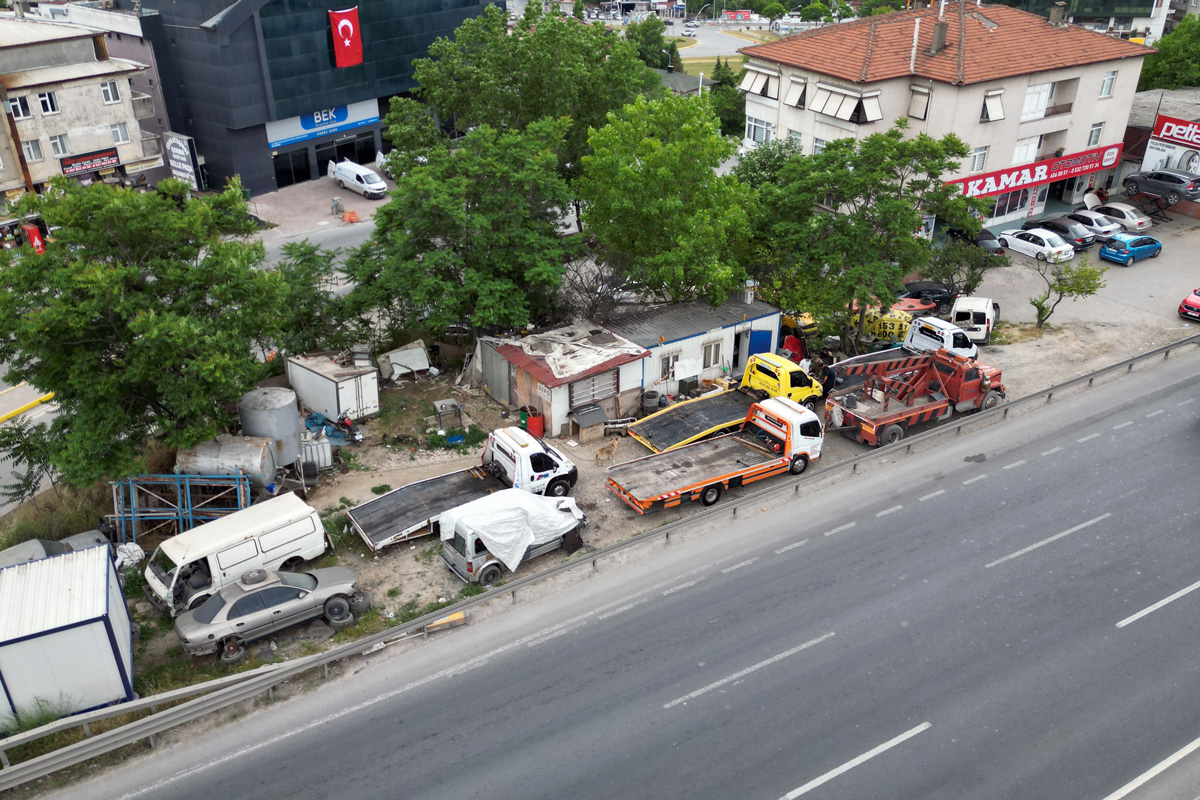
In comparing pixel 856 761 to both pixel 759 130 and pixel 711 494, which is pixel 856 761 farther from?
pixel 759 130

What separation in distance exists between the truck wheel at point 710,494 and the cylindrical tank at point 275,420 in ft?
39.6

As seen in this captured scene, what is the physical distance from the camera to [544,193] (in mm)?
32469

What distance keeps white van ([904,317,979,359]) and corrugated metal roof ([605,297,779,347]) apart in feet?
18.2

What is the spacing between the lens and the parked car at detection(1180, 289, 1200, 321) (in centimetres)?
3800

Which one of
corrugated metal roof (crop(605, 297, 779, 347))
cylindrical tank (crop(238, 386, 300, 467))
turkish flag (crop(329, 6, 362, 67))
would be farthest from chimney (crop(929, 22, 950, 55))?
cylindrical tank (crop(238, 386, 300, 467))

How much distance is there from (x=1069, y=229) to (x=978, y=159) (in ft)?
19.7

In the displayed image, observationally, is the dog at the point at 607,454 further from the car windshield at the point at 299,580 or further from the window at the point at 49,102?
the window at the point at 49,102

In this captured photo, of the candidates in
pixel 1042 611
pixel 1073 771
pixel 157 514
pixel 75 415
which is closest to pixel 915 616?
pixel 1042 611

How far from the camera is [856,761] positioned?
17.8 metres

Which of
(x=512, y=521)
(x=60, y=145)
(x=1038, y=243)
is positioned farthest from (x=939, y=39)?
(x=60, y=145)

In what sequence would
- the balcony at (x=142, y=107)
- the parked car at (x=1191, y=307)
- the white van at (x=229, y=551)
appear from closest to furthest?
the white van at (x=229, y=551) → the parked car at (x=1191, y=307) → the balcony at (x=142, y=107)

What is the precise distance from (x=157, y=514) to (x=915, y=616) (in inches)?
775

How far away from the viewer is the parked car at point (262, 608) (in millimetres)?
20312

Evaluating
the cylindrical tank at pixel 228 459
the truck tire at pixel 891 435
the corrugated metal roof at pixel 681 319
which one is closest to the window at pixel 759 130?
the corrugated metal roof at pixel 681 319
